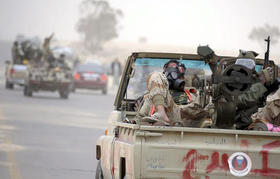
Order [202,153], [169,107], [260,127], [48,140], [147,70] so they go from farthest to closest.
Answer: [48,140] → [147,70] → [169,107] → [260,127] → [202,153]

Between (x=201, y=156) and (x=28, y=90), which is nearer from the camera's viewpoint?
(x=201, y=156)

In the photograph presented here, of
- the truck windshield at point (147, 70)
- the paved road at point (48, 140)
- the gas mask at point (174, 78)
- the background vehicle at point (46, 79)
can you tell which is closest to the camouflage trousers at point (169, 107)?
the gas mask at point (174, 78)

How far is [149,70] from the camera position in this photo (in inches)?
400

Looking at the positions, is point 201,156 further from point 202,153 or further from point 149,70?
point 149,70

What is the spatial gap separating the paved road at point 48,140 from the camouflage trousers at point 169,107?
343 centimetres

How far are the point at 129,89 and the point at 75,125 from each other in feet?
39.4

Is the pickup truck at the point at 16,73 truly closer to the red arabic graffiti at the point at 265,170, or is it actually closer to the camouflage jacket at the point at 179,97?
the camouflage jacket at the point at 179,97

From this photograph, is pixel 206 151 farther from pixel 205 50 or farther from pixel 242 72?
pixel 205 50

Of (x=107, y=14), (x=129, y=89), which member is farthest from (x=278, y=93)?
(x=107, y=14)

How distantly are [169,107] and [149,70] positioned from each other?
5.36ft

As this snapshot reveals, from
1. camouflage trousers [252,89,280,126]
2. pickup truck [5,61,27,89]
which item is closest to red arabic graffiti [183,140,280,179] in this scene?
camouflage trousers [252,89,280,126]

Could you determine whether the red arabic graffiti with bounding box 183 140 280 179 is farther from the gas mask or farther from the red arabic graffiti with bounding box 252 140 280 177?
the gas mask

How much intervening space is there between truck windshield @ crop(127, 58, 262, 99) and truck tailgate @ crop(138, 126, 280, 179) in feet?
8.50

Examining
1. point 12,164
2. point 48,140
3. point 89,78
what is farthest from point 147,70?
point 89,78
